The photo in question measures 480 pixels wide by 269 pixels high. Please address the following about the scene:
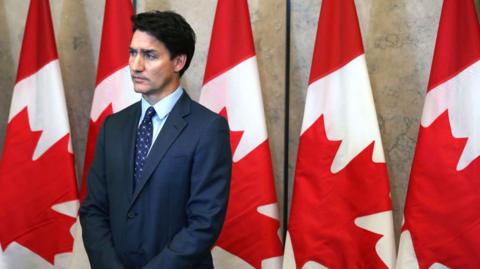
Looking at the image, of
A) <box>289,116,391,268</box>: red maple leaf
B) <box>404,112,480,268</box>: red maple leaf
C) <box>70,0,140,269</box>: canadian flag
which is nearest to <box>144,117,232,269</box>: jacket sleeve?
<box>289,116,391,268</box>: red maple leaf

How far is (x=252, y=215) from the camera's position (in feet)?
8.21

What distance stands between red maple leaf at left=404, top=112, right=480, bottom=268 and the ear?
104 centimetres

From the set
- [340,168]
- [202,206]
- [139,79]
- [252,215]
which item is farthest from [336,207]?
[139,79]

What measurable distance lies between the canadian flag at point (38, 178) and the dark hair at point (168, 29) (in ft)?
3.84

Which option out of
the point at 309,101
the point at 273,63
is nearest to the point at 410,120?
the point at 309,101

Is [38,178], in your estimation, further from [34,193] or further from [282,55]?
[282,55]

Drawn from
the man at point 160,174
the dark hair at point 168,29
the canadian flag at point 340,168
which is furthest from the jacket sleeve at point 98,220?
the canadian flag at point 340,168

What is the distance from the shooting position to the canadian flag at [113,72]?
2684mm

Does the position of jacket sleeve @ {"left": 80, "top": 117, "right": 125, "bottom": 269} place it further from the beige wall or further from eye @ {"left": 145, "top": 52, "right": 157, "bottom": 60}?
the beige wall

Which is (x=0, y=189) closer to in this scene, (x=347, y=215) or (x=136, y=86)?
(x=136, y=86)

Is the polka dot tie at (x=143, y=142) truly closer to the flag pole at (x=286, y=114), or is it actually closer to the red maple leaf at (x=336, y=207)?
the red maple leaf at (x=336, y=207)

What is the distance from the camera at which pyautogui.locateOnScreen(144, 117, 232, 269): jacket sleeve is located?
1.59 m

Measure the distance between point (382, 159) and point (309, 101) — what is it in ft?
1.22

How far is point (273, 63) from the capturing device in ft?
9.24
